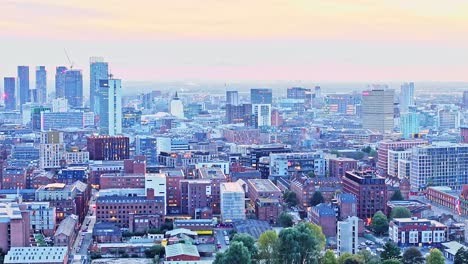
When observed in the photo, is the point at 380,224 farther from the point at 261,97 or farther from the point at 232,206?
the point at 261,97

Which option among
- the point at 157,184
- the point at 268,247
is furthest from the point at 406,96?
the point at 268,247

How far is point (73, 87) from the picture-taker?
78250 mm

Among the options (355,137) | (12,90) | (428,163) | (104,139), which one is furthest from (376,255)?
(12,90)

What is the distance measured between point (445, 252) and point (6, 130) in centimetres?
3852

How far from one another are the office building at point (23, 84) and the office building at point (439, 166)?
181 ft

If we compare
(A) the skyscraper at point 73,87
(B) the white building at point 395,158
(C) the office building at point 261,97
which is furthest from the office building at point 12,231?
(A) the skyscraper at point 73,87

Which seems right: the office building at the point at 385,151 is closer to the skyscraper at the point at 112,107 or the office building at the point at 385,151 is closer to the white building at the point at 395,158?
the white building at the point at 395,158

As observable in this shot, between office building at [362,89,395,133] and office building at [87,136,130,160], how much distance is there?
22566 millimetres

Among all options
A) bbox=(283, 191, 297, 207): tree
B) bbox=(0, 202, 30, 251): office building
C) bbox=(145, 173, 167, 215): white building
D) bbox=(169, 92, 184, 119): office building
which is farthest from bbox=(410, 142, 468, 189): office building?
bbox=(169, 92, 184, 119): office building

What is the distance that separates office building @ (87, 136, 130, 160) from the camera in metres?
37.0

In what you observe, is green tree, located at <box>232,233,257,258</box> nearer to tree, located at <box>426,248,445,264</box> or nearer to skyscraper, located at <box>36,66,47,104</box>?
tree, located at <box>426,248,445,264</box>

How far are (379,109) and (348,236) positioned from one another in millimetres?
36131

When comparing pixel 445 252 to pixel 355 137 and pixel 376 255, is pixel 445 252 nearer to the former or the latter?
pixel 376 255

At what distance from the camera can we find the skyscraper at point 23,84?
3205 inches
